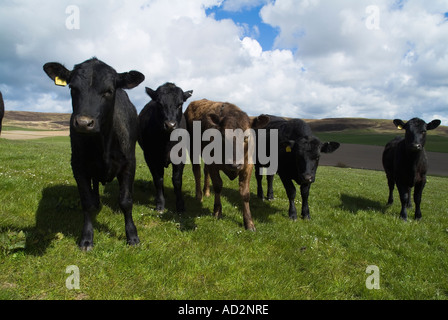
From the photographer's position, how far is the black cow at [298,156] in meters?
7.28

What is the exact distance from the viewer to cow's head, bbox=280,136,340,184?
716 cm

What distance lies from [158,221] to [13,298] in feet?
10.8

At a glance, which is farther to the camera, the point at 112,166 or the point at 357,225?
the point at 357,225

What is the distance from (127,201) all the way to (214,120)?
8.69ft

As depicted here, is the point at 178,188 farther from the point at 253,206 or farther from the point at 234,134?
the point at 253,206

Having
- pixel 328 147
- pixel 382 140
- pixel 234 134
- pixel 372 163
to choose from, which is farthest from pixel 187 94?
pixel 382 140

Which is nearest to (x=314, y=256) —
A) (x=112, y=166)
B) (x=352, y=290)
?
(x=352, y=290)

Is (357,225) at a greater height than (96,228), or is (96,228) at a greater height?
(96,228)

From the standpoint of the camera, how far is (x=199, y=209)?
7.83 m

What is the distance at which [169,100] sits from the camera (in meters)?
7.16

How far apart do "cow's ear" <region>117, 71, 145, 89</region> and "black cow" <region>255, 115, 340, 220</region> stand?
13.9 ft

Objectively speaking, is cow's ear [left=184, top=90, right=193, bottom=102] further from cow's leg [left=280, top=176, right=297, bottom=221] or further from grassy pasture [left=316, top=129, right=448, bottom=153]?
grassy pasture [left=316, top=129, right=448, bottom=153]
